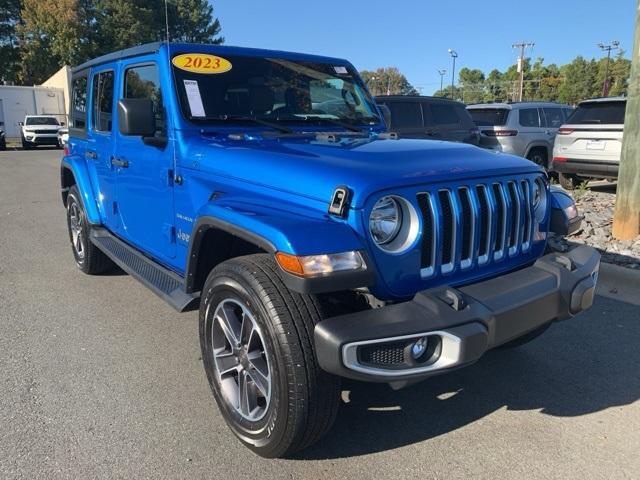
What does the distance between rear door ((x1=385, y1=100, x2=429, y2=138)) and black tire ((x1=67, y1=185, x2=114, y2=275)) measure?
238 inches

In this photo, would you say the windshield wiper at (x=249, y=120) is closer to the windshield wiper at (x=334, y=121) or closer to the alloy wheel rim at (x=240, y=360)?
the windshield wiper at (x=334, y=121)

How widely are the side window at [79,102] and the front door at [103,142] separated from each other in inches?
9.1

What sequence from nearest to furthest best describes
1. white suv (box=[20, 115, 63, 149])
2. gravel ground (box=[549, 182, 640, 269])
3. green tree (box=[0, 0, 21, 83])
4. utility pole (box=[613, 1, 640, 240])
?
gravel ground (box=[549, 182, 640, 269]) < utility pole (box=[613, 1, 640, 240]) < white suv (box=[20, 115, 63, 149]) < green tree (box=[0, 0, 21, 83])

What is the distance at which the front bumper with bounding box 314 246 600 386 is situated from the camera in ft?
6.88

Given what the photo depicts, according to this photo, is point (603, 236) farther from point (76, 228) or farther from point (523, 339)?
point (76, 228)

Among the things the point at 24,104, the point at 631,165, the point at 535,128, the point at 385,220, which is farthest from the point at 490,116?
the point at 24,104

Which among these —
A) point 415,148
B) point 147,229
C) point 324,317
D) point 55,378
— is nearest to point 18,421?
point 55,378

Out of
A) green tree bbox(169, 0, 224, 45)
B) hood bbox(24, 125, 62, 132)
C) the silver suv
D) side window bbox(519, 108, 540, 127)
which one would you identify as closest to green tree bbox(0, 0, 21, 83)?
green tree bbox(169, 0, 224, 45)

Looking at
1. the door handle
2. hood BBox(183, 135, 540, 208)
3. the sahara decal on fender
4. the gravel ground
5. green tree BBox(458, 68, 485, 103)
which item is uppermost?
green tree BBox(458, 68, 485, 103)

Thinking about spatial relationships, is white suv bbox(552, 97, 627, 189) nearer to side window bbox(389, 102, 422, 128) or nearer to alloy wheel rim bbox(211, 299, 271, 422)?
side window bbox(389, 102, 422, 128)

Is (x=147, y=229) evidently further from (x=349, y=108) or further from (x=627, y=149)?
(x=627, y=149)

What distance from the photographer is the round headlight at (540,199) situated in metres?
3.16

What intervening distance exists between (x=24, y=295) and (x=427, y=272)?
399 cm

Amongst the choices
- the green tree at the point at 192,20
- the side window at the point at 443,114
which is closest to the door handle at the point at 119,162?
the side window at the point at 443,114
